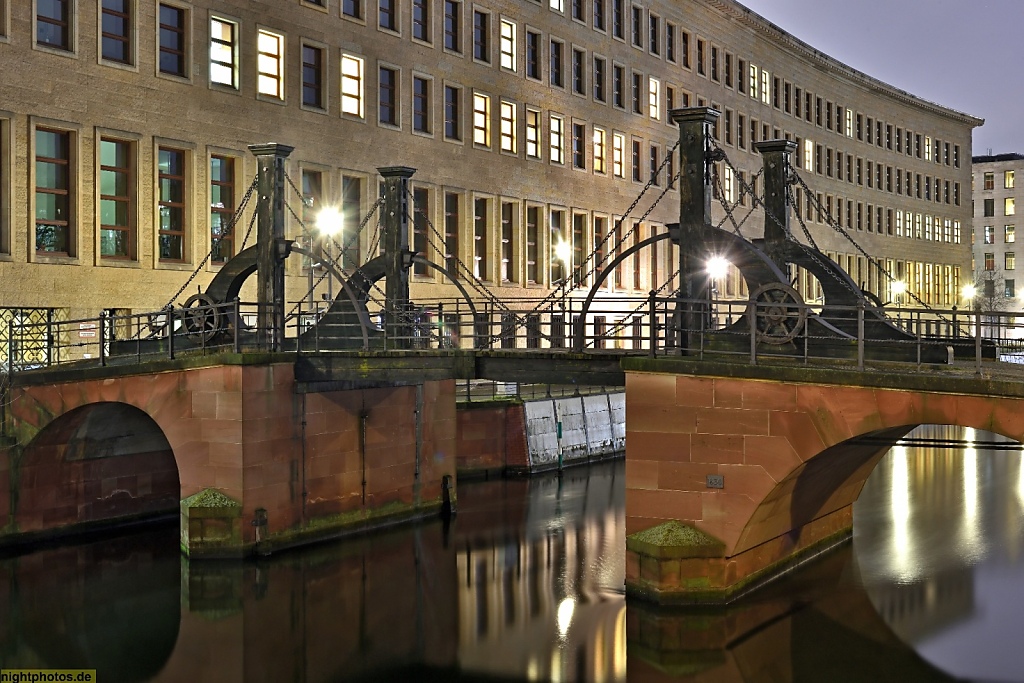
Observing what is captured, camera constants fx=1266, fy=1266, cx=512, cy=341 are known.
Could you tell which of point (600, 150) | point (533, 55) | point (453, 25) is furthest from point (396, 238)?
point (600, 150)

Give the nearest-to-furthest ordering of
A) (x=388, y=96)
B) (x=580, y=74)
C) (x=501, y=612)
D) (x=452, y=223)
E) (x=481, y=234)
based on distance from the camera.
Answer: (x=501, y=612) → (x=388, y=96) → (x=452, y=223) → (x=481, y=234) → (x=580, y=74)

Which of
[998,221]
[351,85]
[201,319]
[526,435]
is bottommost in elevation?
[526,435]

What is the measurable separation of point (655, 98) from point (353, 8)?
21112mm

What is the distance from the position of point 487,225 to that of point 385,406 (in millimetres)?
19514

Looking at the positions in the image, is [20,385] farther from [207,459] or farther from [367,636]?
[367,636]

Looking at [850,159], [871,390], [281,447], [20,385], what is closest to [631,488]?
[871,390]

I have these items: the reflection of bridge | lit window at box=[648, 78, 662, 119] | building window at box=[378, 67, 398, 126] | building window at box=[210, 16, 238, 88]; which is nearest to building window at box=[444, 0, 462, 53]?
building window at box=[378, 67, 398, 126]

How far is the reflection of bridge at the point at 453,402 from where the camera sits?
18953 mm

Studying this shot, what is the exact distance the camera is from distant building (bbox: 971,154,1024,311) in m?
114

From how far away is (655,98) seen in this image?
5753 cm

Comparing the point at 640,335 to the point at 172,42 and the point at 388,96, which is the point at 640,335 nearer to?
the point at 172,42

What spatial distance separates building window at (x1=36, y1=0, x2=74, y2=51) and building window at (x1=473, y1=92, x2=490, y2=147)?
17.2m

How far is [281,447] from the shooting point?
24.7 meters

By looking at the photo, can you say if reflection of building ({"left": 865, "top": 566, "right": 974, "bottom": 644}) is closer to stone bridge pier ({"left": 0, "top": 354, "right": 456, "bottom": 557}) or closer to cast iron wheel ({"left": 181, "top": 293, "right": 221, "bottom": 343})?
stone bridge pier ({"left": 0, "top": 354, "right": 456, "bottom": 557})
